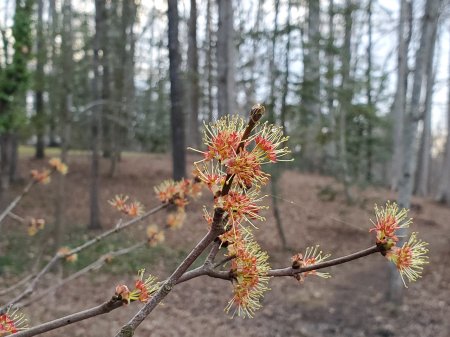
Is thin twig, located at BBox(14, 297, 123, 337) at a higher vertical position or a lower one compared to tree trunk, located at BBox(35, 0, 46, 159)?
lower

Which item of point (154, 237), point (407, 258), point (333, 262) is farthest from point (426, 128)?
point (333, 262)

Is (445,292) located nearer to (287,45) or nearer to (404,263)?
(287,45)

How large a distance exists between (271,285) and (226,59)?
13.9ft

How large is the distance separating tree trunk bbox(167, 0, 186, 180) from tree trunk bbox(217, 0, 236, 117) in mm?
2113

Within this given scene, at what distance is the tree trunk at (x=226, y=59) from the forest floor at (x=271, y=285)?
3.19 m

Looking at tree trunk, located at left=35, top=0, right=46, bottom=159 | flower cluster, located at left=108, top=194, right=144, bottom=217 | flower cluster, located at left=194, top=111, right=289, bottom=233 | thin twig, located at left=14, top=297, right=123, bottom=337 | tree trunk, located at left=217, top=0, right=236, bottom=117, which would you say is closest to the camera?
flower cluster, located at left=194, top=111, right=289, bottom=233

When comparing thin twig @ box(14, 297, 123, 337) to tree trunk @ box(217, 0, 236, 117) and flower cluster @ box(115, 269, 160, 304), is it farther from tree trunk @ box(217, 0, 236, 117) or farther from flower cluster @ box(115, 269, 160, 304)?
tree trunk @ box(217, 0, 236, 117)

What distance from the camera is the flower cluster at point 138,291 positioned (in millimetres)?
1195

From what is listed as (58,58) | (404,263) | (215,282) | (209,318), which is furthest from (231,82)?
(404,263)

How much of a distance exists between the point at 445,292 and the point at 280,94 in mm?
4868

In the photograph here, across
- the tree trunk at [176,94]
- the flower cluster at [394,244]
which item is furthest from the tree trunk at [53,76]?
the flower cluster at [394,244]

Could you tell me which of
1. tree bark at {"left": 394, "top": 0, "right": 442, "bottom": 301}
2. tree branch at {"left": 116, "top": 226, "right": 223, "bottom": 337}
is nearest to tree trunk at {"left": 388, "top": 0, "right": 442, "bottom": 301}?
tree bark at {"left": 394, "top": 0, "right": 442, "bottom": 301}

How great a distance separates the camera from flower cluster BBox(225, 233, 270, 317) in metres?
1.24

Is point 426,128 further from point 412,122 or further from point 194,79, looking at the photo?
point 412,122
